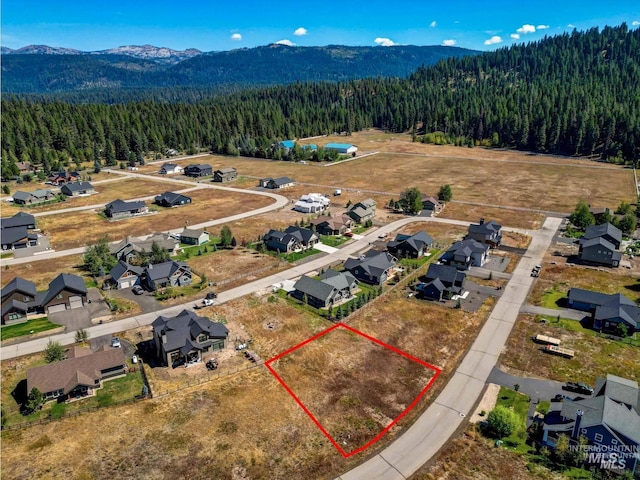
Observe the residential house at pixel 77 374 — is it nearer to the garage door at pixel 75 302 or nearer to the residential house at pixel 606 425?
the garage door at pixel 75 302

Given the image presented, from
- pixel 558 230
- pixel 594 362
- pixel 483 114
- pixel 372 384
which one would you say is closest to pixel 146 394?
pixel 372 384

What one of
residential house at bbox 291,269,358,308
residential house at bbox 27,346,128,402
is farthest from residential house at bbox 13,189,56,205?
residential house at bbox 291,269,358,308

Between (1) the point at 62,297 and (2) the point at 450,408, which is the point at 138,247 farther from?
(2) the point at 450,408

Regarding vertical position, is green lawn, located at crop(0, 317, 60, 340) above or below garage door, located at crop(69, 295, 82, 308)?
below

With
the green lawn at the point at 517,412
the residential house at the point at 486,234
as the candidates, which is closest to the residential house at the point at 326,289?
the green lawn at the point at 517,412

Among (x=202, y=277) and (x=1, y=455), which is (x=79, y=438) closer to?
(x=1, y=455)

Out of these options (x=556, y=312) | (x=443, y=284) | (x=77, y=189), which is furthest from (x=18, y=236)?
(x=556, y=312)

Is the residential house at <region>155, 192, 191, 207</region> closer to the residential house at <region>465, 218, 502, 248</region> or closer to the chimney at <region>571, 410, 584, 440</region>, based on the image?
the residential house at <region>465, 218, 502, 248</region>
